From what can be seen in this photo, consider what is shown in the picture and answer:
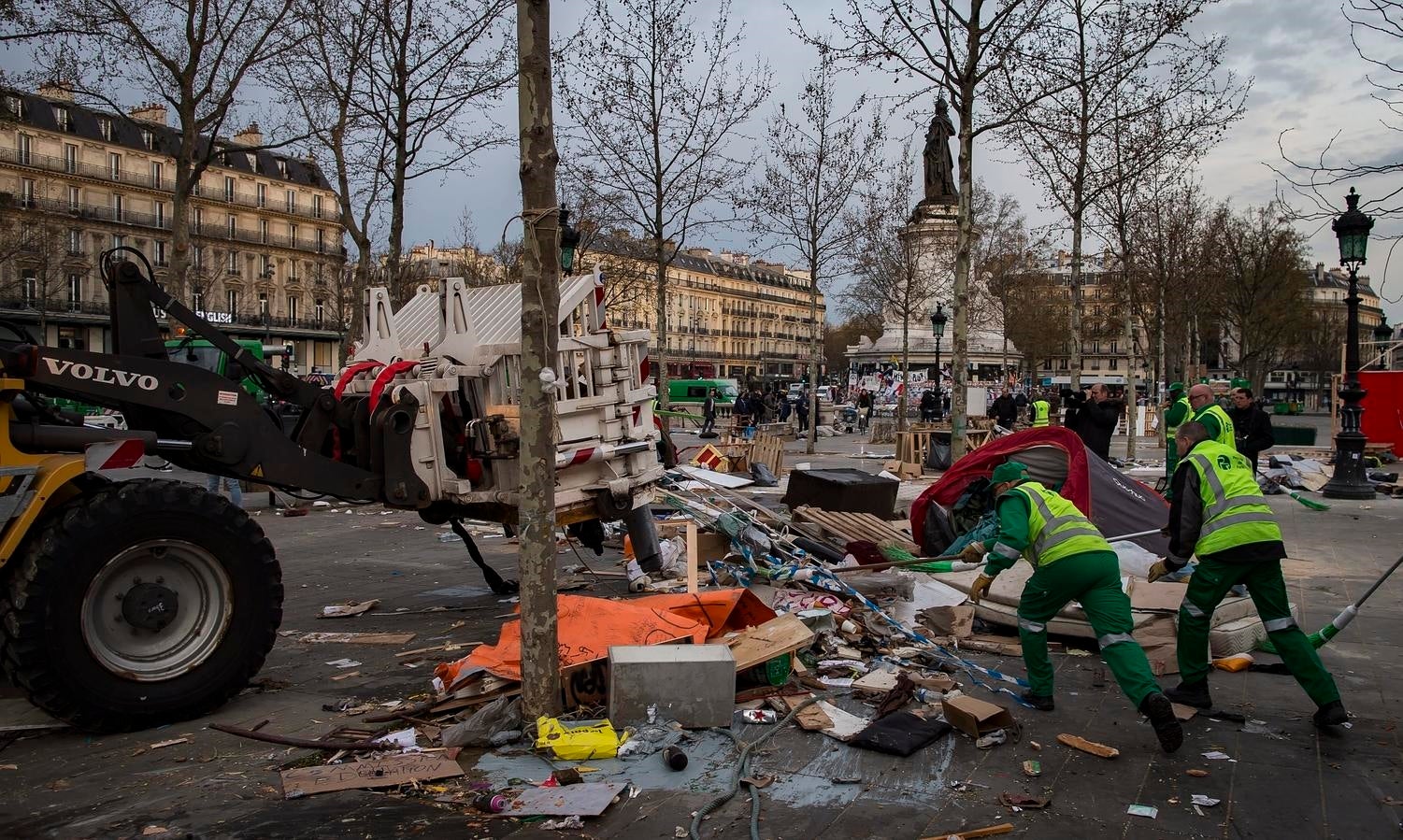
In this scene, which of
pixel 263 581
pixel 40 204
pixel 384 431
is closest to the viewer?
pixel 263 581

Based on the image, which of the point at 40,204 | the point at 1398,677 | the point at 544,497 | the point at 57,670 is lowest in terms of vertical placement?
the point at 1398,677

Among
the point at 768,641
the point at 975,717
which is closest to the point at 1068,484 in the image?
the point at 768,641

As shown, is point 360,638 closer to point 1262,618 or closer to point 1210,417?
point 1262,618

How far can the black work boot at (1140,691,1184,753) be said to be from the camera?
503 centimetres

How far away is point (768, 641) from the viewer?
6250mm

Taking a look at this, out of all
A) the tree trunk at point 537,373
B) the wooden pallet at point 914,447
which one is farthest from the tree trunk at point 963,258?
the tree trunk at point 537,373

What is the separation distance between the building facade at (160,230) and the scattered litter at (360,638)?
43213mm

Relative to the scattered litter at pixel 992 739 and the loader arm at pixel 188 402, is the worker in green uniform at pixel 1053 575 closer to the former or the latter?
the scattered litter at pixel 992 739

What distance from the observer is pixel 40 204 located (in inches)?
2088

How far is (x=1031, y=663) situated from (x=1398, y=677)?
2.64 metres

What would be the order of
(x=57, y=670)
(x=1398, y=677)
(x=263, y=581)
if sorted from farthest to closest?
(x=1398, y=677) → (x=263, y=581) → (x=57, y=670)

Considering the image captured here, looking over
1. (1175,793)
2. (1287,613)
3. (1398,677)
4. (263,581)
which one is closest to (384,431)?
(263,581)

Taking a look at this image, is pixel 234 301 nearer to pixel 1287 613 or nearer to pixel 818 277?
pixel 818 277

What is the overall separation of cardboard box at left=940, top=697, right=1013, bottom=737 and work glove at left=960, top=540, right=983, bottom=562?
3570mm
